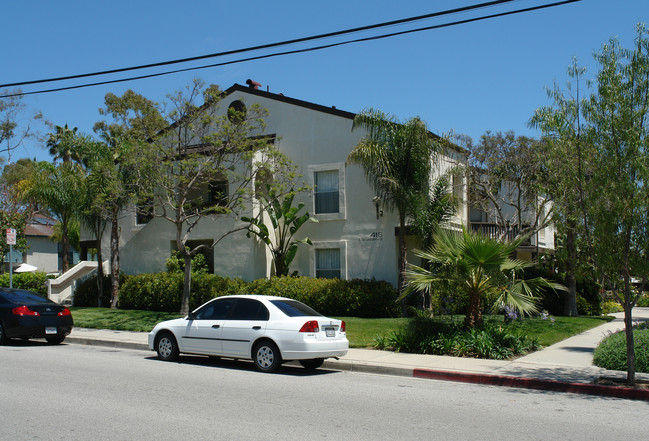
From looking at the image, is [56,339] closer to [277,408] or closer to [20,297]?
[20,297]

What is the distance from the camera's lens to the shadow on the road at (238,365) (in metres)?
11.4

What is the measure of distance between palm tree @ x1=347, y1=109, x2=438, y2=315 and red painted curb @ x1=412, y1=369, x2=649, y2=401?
25.6 feet

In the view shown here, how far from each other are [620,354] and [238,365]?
748cm

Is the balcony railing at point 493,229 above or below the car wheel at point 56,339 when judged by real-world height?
above

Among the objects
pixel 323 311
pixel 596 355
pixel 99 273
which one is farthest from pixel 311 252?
pixel 596 355

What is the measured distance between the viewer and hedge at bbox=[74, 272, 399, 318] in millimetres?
19688

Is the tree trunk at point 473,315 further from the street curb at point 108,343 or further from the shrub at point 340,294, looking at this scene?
the street curb at point 108,343

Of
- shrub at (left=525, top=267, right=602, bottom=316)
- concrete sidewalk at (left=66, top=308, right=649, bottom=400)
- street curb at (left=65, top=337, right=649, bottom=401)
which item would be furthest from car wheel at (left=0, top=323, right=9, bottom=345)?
shrub at (left=525, top=267, right=602, bottom=316)

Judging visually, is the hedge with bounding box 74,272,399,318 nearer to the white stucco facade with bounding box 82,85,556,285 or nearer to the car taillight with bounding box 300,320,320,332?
the white stucco facade with bounding box 82,85,556,285

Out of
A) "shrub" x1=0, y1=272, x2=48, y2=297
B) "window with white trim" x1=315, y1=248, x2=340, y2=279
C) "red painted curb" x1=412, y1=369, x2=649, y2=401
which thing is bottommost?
"red painted curb" x1=412, y1=369, x2=649, y2=401

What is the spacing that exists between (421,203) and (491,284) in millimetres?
6460

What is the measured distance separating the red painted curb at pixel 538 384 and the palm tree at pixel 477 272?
205 centimetres

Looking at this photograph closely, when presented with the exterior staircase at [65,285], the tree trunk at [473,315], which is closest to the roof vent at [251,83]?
the exterior staircase at [65,285]

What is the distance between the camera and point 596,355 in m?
12.2
